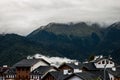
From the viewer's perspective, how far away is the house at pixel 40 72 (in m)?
134

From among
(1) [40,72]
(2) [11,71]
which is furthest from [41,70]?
(2) [11,71]

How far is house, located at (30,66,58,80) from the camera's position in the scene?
440ft

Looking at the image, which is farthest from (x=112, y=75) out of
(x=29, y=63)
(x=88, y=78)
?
(x=29, y=63)

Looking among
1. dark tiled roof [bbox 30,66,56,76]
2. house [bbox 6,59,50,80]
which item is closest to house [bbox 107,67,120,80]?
dark tiled roof [bbox 30,66,56,76]

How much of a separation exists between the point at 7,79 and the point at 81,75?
62975 millimetres

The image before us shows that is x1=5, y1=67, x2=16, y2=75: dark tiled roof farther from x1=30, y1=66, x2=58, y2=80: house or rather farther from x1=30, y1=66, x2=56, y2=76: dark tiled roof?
x1=30, y1=66, x2=56, y2=76: dark tiled roof

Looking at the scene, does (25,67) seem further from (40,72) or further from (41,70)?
(40,72)

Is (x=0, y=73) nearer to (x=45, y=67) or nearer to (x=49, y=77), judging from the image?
(x=45, y=67)

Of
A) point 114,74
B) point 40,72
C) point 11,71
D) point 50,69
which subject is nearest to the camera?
point 114,74

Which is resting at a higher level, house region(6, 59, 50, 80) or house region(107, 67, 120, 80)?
house region(6, 59, 50, 80)

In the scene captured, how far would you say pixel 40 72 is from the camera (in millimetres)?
136625

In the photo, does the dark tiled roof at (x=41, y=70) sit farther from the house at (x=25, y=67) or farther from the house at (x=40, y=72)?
the house at (x=25, y=67)

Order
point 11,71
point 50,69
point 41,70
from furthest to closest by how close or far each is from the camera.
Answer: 1. point 11,71
2. point 41,70
3. point 50,69

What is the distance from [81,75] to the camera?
9794 centimetres
